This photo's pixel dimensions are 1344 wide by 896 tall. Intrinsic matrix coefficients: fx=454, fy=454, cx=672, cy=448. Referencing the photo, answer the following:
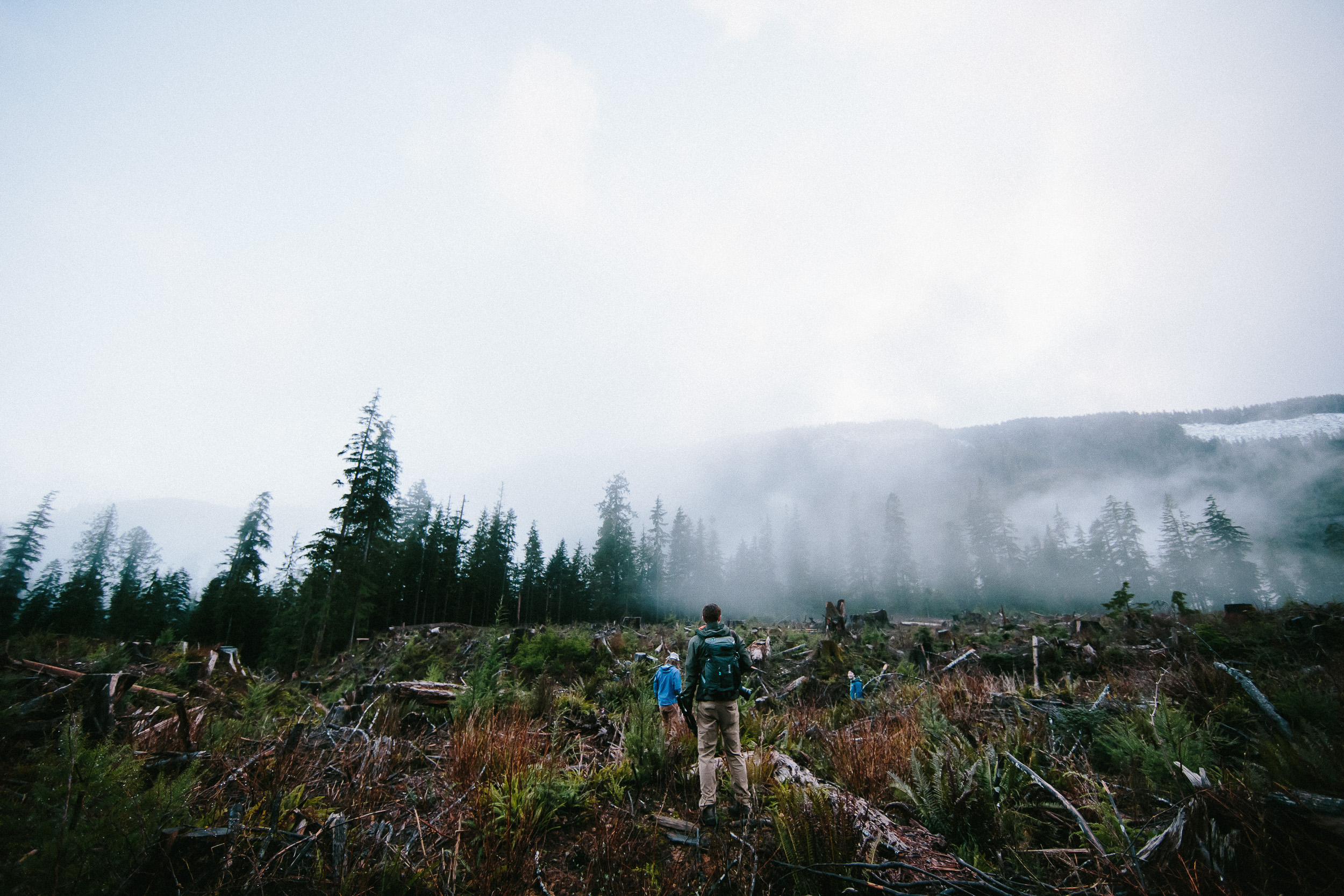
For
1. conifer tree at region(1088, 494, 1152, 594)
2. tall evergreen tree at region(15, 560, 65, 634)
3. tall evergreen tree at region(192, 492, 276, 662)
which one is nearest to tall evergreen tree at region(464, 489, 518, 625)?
tall evergreen tree at region(192, 492, 276, 662)

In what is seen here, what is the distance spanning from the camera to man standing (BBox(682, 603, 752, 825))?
17.2 ft

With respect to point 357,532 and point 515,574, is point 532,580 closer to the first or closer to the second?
point 515,574

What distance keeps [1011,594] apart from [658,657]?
214 ft

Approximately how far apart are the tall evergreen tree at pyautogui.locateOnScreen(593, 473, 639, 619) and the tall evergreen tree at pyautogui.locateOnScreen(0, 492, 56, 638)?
4153 centimetres

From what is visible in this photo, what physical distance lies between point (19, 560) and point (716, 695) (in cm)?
6162

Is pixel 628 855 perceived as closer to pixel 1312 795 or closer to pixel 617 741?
pixel 617 741

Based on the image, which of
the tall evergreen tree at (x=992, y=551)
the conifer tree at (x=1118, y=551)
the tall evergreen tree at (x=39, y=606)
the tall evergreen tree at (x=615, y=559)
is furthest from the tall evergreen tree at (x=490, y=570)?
the conifer tree at (x=1118, y=551)

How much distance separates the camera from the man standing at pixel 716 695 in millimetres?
5238

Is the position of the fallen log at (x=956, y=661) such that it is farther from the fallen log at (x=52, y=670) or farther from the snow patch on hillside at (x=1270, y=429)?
the snow patch on hillside at (x=1270, y=429)

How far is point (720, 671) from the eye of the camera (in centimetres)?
558

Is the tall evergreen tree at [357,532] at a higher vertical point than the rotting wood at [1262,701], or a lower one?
higher

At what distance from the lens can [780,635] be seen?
721 inches

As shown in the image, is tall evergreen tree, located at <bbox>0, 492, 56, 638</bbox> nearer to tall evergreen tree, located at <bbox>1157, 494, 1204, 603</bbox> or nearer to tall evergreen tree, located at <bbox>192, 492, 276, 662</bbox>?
tall evergreen tree, located at <bbox>192, 492, 276, 662</bbox>

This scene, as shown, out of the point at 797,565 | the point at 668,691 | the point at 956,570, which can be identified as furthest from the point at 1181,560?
the point at 668,691
